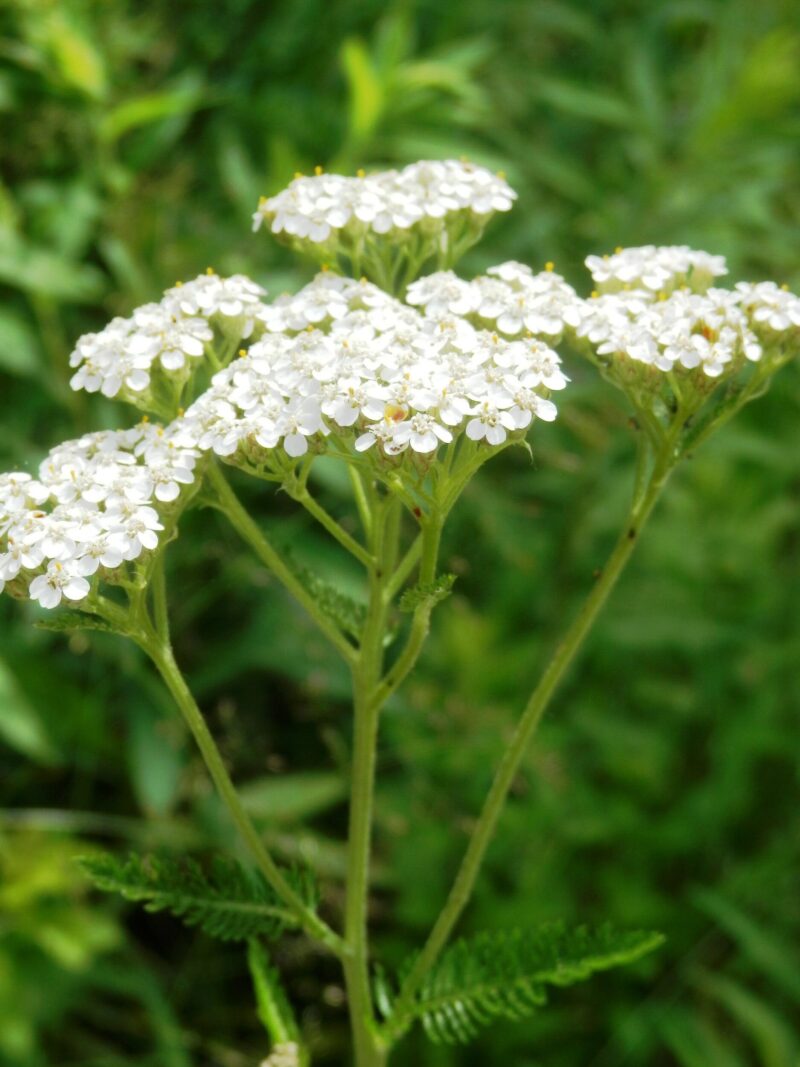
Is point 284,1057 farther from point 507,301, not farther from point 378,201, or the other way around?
point 378,201

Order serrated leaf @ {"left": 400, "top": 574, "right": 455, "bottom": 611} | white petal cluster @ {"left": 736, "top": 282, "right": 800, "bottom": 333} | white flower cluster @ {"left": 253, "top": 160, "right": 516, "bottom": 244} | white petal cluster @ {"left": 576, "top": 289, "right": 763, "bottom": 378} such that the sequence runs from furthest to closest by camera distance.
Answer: white flower cluster @ {"left": 253, "top": 160, "right": 516, "bottom": 244} → white petal cluster @ {"left": 736, "top": 282, "right": 800, "bottom": 333} → white petal cluster @ {"left": 576, "top": 289, "right": 763, "bottom": 378} → serrated leaf @ {"left": 400, "top": 574, "right": 455, "bottom": 611}

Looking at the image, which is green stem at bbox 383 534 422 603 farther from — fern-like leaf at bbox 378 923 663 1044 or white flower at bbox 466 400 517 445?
fern-like leaf at bbox 378 923 663 1044

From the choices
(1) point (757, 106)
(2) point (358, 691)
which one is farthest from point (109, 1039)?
Answer: (1) point (757, 106)

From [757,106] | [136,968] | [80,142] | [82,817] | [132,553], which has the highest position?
[80,142]

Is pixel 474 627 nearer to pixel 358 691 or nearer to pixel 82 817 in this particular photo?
pixel 82 817

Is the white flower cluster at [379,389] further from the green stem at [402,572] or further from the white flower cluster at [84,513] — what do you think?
the green stem at [402,572]

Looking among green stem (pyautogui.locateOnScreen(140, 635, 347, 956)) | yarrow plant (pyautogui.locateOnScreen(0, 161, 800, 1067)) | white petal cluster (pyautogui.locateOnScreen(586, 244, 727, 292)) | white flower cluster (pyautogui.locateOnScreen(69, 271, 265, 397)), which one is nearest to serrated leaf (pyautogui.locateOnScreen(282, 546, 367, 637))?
yarrow plant (pyautogui.locateOnScreen(0, 161, 800, 1067))

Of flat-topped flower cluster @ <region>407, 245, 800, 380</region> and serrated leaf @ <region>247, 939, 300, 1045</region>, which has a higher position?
flat-topped flower cluster @ <region>407, 245, 800, 380</region>

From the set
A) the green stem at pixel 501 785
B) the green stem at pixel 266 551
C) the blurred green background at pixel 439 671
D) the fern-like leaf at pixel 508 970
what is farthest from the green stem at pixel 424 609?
the blurred green background at pixel 439 671
